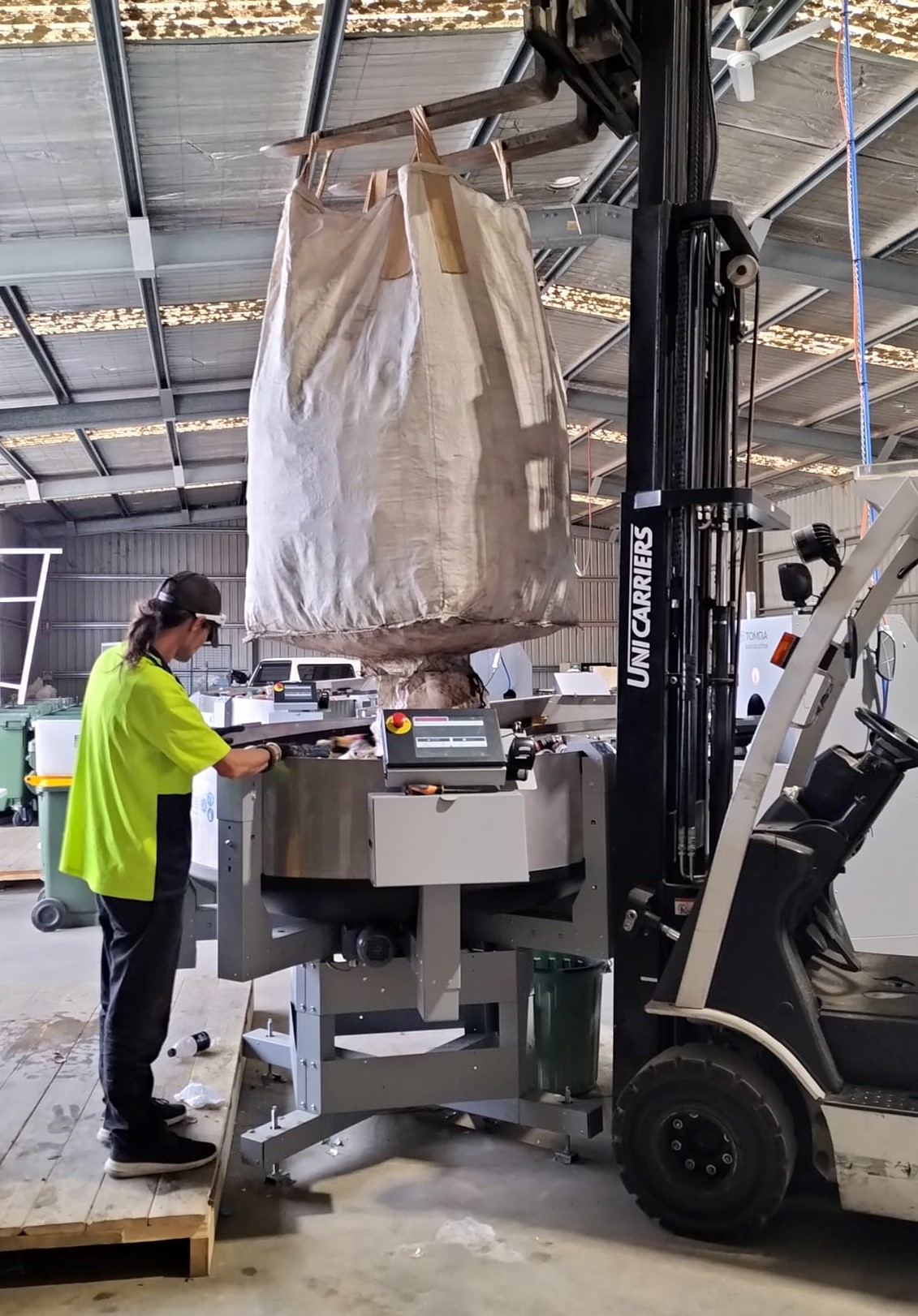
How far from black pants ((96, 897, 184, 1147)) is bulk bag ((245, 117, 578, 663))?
842 millimetres

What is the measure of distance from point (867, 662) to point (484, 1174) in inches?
71.5

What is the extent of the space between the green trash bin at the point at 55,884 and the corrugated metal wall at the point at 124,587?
1260 cm

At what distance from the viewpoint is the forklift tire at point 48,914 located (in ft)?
19.9

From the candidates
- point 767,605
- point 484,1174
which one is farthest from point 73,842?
point 767,605

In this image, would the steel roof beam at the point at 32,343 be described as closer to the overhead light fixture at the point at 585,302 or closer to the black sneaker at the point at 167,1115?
the overhead light fixture at the point at 585,302

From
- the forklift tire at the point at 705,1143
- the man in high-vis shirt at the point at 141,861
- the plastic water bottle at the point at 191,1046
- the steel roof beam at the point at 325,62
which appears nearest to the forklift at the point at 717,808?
the forklift tire at the point at 705,1143

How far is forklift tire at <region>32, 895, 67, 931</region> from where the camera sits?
605 centimetres

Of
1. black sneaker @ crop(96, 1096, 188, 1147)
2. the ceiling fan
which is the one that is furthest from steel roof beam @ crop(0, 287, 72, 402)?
black sneaker @ crop(96, 1096, 188, 1147)

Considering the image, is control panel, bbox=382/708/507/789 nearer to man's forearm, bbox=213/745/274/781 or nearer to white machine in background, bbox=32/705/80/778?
man's forearm, bbox=213/745/274/781

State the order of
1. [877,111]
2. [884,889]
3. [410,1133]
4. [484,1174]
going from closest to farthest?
[484,1174], [410,1133], [884,889], [877,111]

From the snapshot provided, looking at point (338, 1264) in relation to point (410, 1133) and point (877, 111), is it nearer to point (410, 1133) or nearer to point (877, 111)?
point (410, 1133)

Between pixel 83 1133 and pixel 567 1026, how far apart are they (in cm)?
148

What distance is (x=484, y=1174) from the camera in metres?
3.09

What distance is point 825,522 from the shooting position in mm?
14320
